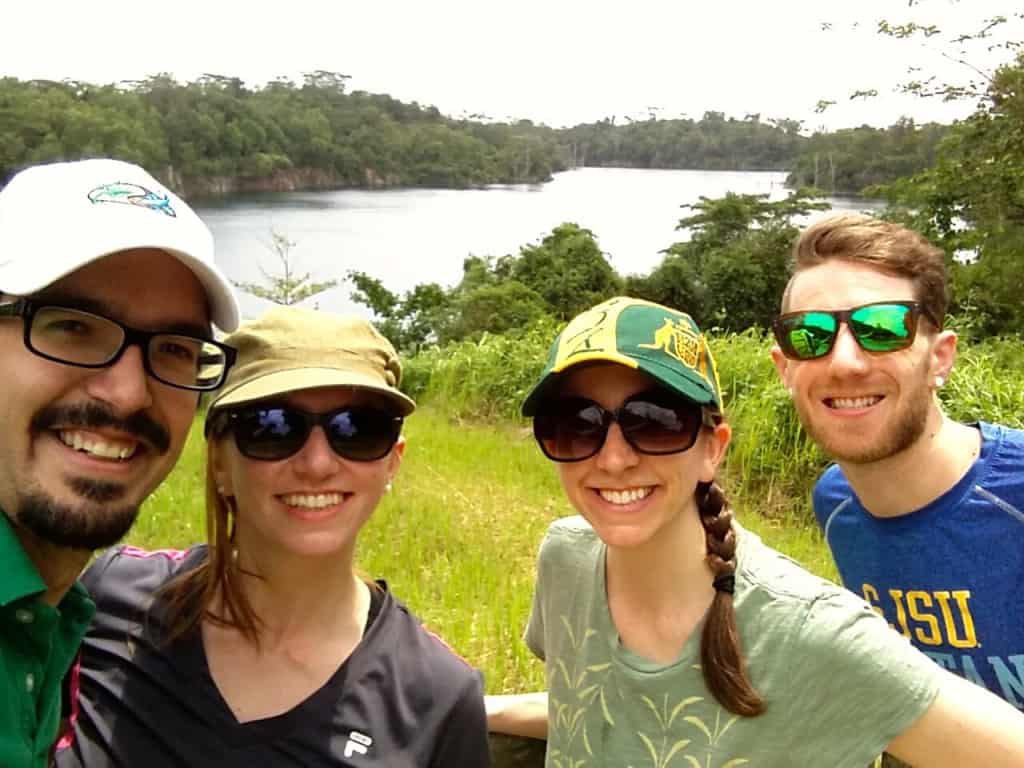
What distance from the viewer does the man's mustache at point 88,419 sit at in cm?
126

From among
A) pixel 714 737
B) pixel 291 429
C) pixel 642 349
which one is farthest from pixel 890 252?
pixel 291 429

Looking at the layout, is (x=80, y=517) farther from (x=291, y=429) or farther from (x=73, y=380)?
(x=291, y=429)

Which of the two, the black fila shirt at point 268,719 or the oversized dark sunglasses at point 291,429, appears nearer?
the black fila shirt at point 268,719

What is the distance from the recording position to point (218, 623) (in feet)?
4.89

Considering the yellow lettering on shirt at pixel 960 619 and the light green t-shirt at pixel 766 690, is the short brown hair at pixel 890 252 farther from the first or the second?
the light green t-shirt at pixel 766 690

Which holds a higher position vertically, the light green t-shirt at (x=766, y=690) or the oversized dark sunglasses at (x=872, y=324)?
the oversized dark sunglasses at (x=872, y=324)

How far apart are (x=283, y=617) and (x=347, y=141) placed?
7668 centimetres

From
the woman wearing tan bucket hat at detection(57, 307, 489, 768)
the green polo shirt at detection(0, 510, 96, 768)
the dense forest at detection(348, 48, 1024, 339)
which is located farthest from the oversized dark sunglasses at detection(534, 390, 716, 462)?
the dense forest at detection(348, 48, 1024, 339)

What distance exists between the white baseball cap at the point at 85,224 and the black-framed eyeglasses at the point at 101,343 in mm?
47

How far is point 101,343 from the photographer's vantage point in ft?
4.25

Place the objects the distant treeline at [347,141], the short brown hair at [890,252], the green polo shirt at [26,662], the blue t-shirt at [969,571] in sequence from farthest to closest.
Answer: the distant treeline at [347,141] → the short brown hair at [890,252] → the blue t-shirt at [969,571] → the green polo shirt at [26,662]

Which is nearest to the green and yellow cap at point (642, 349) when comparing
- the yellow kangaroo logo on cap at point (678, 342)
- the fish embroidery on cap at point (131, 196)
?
the yellow kangaroo logo on cap at point (678, 342)

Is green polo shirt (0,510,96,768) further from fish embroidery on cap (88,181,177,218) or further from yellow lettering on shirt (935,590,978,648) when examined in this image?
yellow lettering on shirt (935,590,978,648)

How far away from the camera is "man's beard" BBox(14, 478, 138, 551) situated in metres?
1.24
